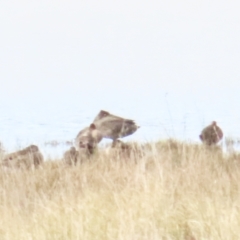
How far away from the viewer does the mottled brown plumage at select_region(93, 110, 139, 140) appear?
8492mm

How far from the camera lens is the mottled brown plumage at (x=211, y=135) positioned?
8.20m

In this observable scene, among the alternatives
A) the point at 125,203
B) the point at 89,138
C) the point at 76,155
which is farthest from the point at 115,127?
the point at 125,203

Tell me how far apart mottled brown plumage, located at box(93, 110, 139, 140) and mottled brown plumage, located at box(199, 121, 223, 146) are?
2.35ft

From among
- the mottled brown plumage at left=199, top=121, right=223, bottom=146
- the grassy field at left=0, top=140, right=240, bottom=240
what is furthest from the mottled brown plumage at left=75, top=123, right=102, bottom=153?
the grassy field at left=0, top=140, right=240, bottom=240

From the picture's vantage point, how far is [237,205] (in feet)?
→ 15.0

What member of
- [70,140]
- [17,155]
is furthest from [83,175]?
[70,140]

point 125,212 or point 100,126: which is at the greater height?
point 100,126

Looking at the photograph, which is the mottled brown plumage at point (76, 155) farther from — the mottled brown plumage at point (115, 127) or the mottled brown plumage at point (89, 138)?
the mottled brown plumage at point (115, 127)

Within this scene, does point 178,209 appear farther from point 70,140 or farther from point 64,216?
point 70,140

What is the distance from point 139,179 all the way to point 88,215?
767 millimetres

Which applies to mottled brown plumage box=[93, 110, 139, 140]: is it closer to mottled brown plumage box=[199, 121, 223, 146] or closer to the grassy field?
mottled brown plumage box=[199, 121, 223, 146]

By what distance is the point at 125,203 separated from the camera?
4789 millimetres

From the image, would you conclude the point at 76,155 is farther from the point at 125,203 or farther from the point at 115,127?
the point at 125,203

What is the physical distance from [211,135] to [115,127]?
1020mm
